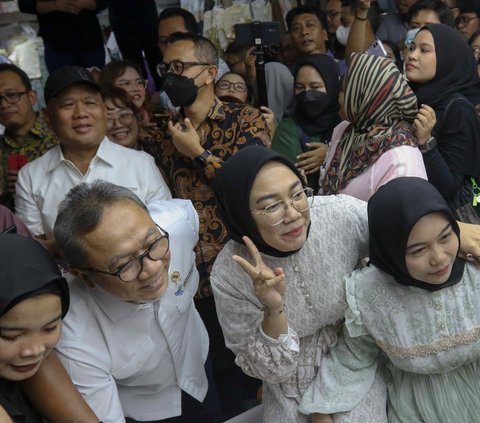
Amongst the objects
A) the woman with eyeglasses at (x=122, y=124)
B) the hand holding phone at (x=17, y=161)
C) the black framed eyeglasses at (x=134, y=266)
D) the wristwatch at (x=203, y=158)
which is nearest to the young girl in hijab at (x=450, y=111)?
the wristwatch at (x=203, y=158)

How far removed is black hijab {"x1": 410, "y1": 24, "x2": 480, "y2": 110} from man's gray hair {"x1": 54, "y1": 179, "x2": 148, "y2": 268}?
136cm

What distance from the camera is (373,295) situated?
174cm

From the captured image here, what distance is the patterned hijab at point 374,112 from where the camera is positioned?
2.19 m

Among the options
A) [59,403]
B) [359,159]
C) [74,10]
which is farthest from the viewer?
[74,10]

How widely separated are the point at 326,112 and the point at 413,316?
1389 mm

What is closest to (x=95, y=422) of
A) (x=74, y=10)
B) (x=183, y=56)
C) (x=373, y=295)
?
(x=373, y=295)

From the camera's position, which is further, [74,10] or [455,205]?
[74,10]

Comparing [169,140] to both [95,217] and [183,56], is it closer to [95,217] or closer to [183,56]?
[183,56]

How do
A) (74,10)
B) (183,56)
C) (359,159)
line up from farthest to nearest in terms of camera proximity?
(74,10)
(183,56)
(359,159)

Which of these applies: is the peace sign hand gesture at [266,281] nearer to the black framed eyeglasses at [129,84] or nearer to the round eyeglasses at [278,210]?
the round eyeglasses at [278,210]

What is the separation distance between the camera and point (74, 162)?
2.57m

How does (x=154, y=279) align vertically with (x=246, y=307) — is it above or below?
above

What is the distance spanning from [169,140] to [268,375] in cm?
123

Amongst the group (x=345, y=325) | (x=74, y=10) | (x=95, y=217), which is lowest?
(x=345, y=325)
